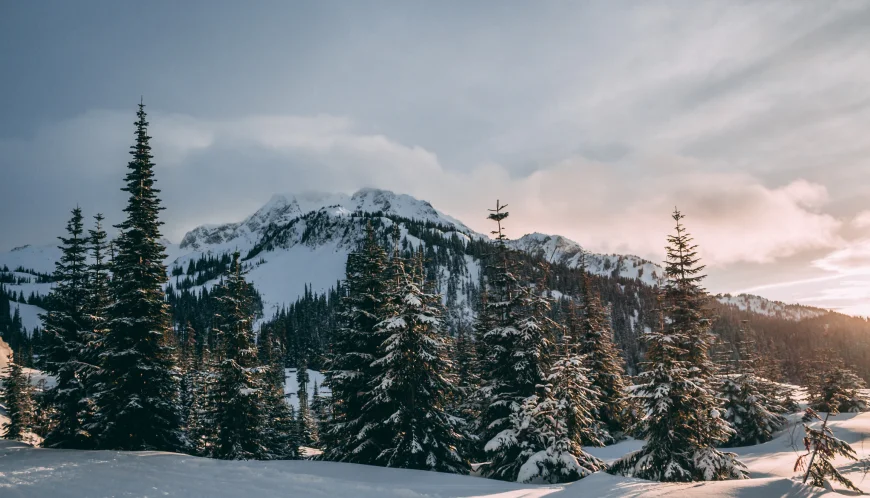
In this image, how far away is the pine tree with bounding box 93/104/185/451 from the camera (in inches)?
771

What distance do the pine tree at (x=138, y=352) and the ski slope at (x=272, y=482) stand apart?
2.12 meters

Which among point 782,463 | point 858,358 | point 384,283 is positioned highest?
point 384,283

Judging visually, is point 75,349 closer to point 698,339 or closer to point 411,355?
point 411,355

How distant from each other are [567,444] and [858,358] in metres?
205

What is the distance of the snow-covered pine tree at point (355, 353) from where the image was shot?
68.8 feet

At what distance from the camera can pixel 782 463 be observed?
73.3 feet

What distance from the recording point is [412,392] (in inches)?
767

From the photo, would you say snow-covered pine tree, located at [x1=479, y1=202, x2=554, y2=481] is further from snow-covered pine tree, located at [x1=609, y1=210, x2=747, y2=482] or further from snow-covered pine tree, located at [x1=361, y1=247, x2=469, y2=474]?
snow-covered pine tree, located at [x1=609, y1=210, x2=747, y2=482]

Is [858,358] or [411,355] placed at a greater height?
[411,355]

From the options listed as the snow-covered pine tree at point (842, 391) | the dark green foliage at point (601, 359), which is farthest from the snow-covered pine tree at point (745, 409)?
the snow-covered pine tree at point (842, 391)

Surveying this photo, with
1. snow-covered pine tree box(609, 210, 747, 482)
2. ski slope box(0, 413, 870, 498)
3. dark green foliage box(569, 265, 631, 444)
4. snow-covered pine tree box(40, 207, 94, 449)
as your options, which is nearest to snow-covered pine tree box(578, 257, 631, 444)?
dark green foliage box(569, 265, 631, 444)

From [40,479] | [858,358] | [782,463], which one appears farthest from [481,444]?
[858,358]

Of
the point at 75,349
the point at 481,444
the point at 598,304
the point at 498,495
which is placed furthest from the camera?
the point at 598,304

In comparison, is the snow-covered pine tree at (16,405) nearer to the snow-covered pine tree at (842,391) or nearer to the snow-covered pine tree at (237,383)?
the snow-covered pine tree at (237,383)
